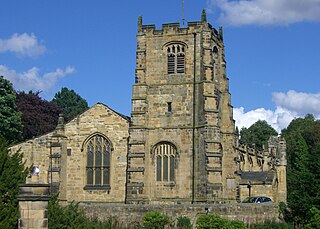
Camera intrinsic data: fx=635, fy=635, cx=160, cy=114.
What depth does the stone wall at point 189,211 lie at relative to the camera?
3816 cm

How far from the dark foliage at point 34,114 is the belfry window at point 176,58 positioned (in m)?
27.5

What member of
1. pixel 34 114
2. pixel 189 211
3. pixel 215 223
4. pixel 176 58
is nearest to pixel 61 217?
pixel 215 223

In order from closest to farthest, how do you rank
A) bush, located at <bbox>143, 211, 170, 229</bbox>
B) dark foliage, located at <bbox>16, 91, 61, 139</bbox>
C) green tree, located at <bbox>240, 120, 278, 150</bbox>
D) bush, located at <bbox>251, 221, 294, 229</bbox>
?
bush, located at <bbox>251, 221, 294, 229</bbox>
bush, located at <bbox>143, 211, 170, 229</bbox>
dark foliage, located at <bbox>16, 91, 61, 139</bbox>
green tree, located at <bbox>240, 120, 278, 150</bbox>

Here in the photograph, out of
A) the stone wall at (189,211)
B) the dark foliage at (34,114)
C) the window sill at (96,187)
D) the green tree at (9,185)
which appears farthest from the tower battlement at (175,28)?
the dark foliage at (34,114)

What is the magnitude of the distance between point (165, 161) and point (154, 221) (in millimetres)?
8186

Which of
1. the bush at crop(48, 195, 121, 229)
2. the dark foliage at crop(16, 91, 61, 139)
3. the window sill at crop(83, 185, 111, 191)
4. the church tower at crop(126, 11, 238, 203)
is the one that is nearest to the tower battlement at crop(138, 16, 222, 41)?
the church tower at crop(126, 11, 238, 203)

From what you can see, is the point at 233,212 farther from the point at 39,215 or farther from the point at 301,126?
the point at 301,126

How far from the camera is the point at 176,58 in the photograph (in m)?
45.8

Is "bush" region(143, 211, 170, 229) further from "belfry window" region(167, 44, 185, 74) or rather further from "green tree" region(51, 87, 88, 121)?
"green tree" region(51, 87, 88, 121)

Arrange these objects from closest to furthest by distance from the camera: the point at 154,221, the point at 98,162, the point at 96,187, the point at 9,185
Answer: the point at 9,185, the point at 154,221, the point at 96,187, the point at 98,162

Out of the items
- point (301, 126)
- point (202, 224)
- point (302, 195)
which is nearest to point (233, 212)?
point (202, 224)

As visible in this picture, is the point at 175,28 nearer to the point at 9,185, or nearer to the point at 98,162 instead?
the point at 98,162

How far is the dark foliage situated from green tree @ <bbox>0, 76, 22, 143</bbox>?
1005cm

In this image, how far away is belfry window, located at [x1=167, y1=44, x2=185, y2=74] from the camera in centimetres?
4569
